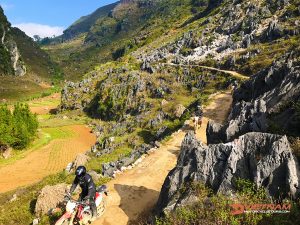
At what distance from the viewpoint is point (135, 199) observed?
22938mm

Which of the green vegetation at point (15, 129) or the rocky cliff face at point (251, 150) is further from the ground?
the rocky cliff face at point (251, 150)

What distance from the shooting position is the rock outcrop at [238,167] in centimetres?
1449

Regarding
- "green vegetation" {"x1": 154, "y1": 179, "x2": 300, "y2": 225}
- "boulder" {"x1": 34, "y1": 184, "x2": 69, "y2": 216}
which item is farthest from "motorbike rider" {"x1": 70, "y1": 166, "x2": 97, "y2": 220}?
"boulder" {"x1": 34, "y1": 184, "x2": 69, "y2": 216}

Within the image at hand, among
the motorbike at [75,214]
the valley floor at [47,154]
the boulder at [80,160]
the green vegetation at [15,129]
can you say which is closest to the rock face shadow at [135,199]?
the motorbike at [75,214]

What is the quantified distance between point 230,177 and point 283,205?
289 centimetres

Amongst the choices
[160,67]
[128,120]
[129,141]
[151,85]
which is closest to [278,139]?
[129,141]

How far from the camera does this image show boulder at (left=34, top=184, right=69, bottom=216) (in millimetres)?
24359

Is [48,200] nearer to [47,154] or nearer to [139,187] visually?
[139,187]

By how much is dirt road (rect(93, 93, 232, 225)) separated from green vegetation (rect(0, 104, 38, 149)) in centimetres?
3796

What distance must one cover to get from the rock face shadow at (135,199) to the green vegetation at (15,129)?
42340 millimetres

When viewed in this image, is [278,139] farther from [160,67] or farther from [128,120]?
[160,67]

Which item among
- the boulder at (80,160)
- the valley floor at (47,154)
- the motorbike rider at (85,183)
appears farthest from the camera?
the valley floor at (47,154)

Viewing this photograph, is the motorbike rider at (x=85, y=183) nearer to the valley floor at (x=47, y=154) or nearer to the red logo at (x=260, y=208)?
the red logo at (x=260, y=208)

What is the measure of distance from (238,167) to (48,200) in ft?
49.0
